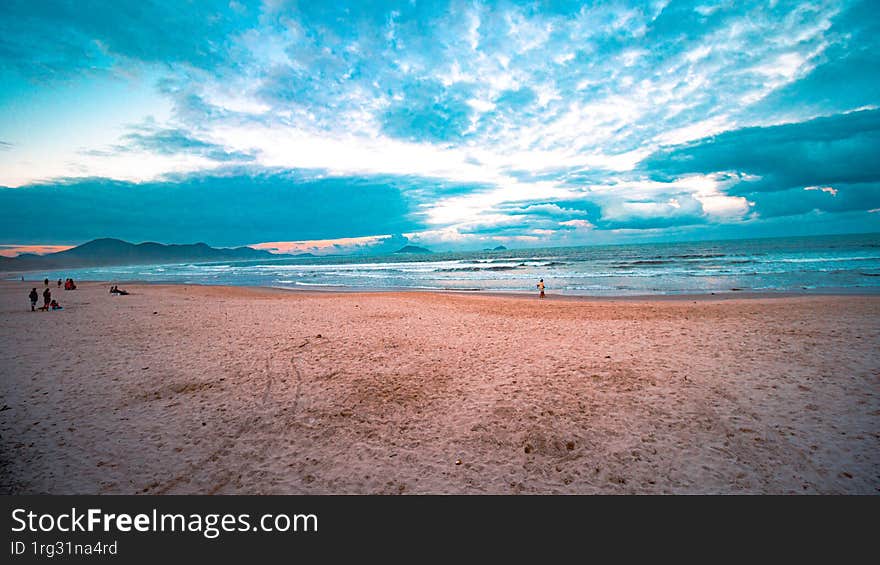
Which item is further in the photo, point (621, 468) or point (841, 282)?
point (841, 282)

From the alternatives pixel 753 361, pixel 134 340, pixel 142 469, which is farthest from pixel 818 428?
pixel 134 340

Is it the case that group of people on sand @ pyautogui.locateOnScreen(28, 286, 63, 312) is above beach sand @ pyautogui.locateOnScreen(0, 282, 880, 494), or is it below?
above

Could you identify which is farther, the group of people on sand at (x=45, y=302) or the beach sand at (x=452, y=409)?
the group of people on sand at (x=45, y=302)

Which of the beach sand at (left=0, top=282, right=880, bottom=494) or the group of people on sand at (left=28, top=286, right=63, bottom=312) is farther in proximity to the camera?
the group of people on sand at (left=28, top=286, right=63, bottom=312)

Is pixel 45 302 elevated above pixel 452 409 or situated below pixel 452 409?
above

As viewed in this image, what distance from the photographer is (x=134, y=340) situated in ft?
38.0

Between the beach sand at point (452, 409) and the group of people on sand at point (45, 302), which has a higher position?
the group of people on sand at point (45, 302)

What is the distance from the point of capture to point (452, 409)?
6.50 metres

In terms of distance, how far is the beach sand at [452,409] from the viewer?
4.61 meters

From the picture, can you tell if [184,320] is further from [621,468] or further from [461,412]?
[621,468]

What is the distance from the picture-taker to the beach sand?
15.1 ft

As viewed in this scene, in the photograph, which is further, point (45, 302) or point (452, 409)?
point (45, 302)
